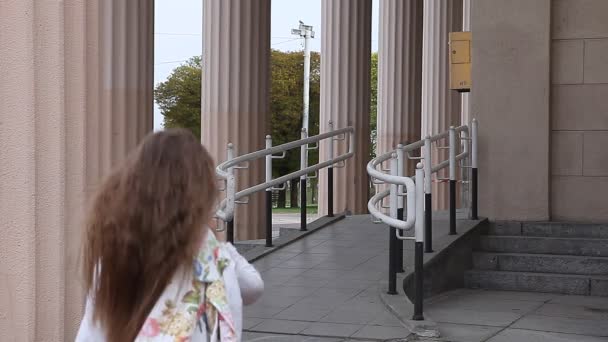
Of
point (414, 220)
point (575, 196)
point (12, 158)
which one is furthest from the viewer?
point (575, 196)

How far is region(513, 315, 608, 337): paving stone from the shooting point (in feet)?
26.7

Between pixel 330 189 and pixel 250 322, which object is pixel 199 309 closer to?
pixel 250 322

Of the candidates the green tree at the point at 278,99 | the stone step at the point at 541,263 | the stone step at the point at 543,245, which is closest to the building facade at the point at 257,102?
the stone step at the point at 543,245

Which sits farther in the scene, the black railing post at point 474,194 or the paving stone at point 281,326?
the black railing post at point 474,194

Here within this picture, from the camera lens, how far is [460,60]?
13344mm

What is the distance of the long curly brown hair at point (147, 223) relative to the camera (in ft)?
9.41

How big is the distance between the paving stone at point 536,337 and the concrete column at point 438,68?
55.8ft

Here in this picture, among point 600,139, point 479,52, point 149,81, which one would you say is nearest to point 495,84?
point 479,52

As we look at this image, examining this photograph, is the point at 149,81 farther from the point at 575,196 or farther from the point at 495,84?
the point at 575,196

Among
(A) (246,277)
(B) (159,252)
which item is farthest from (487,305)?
(B) (159,252)

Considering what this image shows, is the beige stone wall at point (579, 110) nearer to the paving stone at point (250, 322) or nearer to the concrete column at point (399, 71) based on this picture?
the paving stone at point (250, 322)

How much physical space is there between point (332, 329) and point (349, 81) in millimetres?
12366

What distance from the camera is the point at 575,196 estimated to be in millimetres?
11586

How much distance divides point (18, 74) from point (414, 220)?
13.1 feet
